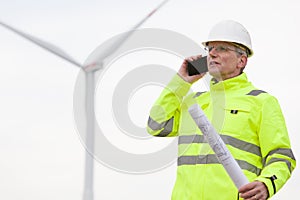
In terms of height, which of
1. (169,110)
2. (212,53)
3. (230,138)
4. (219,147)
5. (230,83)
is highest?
(212,53)

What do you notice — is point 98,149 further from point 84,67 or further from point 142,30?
point 84,67

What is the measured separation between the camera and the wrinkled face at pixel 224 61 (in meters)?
8.40

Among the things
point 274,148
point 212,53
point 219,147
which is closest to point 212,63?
point 212,53

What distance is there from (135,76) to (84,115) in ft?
2.97

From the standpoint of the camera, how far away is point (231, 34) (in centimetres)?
855

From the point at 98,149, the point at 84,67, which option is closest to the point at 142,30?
the point at 98,149

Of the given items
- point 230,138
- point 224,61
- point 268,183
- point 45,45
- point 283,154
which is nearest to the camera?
point 268,183

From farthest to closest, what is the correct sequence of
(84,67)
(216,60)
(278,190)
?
1. (84,67)
2. (216,60)
3. (278,190)

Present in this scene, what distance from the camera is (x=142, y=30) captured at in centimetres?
857

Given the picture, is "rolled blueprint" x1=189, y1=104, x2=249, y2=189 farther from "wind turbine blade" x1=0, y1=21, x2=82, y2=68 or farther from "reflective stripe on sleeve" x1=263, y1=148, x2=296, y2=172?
"wind turbine blade" x1=0, y1=21, x2=82, y2=68

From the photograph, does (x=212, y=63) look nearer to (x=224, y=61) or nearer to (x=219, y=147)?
(x=224, y=61)

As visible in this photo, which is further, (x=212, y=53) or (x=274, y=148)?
(x=212, y=53)

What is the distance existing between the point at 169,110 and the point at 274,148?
4.27 feet

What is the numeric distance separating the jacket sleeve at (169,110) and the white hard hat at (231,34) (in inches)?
21.9
